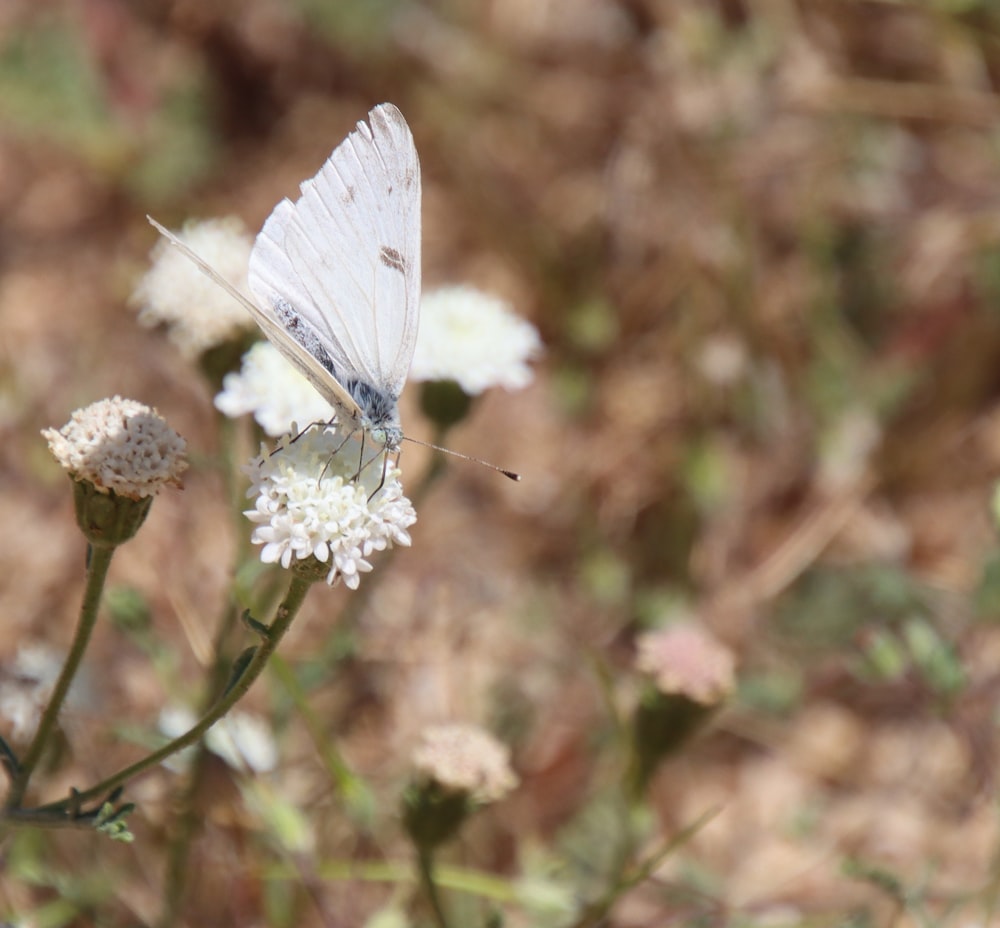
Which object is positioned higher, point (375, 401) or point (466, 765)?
point (375, 401)

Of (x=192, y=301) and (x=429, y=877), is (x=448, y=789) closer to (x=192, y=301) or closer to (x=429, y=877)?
(x=429, y=877)

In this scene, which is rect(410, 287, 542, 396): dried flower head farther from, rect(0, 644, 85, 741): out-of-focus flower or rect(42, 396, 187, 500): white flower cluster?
rect(0, 644, 85, 741): out-of-focus flower

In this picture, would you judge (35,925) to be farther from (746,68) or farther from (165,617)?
(746,68)

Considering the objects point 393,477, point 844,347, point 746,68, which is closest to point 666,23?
point 746,68

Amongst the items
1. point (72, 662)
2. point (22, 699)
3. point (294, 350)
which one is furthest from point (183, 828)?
point (294, 350)

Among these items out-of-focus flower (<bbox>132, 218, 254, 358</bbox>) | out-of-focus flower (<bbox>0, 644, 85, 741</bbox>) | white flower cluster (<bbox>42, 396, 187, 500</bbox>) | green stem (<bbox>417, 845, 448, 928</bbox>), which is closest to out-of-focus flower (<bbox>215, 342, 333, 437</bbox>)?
out-of-focus flower (<bbox>132, 218, 254, 358</bbox>)

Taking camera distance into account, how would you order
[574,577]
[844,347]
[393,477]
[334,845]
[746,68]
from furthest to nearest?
[746,68], [844,347], [574,577], [334,845], [393,477]

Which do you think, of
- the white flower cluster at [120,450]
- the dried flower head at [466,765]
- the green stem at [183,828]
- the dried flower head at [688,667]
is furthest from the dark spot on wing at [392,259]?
the dried flower head at [688,667]
